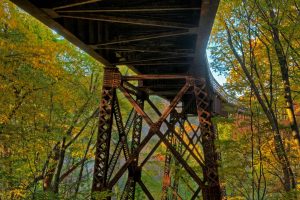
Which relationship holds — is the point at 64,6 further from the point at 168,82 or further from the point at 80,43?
the point at 168,82

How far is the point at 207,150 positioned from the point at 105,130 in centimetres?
305

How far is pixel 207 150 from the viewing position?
830 centimetres

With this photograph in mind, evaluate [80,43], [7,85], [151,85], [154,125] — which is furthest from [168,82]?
[7,85]

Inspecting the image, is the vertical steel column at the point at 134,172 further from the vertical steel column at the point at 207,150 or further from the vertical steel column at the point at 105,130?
the vertical steel column at the point at 207,150

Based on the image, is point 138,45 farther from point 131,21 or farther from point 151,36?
point 131,21

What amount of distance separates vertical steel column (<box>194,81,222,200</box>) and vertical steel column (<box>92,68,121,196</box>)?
2620 millimetres

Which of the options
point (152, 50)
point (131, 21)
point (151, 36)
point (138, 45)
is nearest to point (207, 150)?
point (152, 50)

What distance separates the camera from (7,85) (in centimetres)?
874

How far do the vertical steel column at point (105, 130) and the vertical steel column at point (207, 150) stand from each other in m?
2.62

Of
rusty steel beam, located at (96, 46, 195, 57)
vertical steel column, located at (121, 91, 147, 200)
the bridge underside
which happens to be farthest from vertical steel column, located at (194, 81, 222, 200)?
vertical steel column, located at (121, 91, 147, 200)

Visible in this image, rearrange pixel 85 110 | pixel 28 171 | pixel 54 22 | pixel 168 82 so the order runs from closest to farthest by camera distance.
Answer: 1. pixel 54 22
2. pixel 28 171
3. pixel 168 82
4. pixel 85 110

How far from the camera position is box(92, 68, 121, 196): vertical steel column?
27.5ft

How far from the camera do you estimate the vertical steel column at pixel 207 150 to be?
320 inches

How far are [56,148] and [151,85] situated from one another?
17.4 ft
